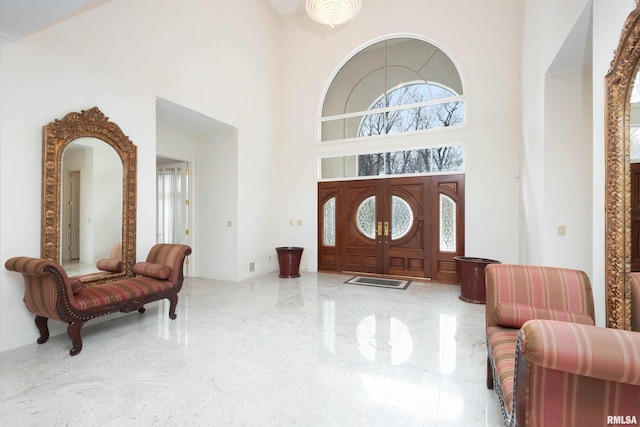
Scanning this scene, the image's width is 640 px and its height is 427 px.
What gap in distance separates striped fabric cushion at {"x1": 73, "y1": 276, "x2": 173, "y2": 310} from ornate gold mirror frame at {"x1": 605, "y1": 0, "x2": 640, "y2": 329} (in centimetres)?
398

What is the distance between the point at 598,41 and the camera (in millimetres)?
2127

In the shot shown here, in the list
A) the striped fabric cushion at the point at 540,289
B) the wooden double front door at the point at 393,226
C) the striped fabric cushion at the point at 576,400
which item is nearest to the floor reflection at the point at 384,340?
the striped fabric cushion at the point at 540,289

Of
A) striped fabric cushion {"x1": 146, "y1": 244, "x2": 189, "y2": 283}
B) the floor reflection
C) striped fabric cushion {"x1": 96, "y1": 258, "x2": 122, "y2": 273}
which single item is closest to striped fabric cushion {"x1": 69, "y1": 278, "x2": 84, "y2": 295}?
striped fabric cushion {"x1": 96, "y1": 258, "x2": 122, "y2": 273}

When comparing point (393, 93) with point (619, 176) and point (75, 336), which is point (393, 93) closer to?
point (619, 176)

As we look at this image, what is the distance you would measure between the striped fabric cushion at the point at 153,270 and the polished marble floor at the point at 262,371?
0.55 meters

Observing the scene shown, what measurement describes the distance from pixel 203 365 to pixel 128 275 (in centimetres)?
204

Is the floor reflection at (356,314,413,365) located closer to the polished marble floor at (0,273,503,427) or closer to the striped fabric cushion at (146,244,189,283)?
the polished marble floor at (0,273,503,427)

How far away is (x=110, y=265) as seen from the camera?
3.70 metres

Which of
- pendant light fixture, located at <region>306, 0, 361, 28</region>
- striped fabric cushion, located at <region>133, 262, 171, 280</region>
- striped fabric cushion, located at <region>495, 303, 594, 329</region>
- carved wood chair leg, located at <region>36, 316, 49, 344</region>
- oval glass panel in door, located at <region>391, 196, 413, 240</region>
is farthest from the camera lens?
oval glass panel in door, located at <region>391, 196, 413, 240</region>

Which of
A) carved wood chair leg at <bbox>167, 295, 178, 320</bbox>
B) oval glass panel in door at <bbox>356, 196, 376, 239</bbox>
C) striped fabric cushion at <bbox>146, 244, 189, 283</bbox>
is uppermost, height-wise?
oval glass panel in door at <bbox>356, 196, 376, 239</bbox>

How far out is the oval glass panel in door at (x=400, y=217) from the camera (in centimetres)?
595

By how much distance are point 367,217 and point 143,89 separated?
14.4ft

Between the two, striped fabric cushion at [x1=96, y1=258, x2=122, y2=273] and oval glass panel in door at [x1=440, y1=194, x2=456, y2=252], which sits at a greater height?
oval glass panel in door at [x1=440, y1=194, x2=456, y2=252]

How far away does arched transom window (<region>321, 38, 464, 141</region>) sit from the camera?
5766 millimetres
